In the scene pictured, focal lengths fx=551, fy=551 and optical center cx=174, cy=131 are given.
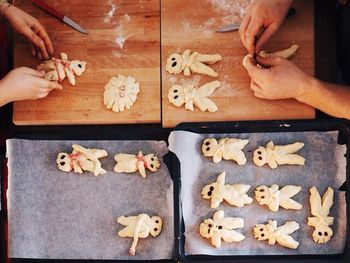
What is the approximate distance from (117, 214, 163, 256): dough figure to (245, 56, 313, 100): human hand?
1.51 feet

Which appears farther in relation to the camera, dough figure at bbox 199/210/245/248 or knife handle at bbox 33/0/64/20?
knife handle at bbox 33/0/64/20

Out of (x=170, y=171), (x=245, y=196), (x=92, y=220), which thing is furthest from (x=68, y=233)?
(x=245, y=196)

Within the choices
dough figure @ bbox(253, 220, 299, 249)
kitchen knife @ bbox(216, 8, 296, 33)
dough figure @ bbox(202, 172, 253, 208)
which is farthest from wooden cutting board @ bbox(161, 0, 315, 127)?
dough figure @ bbox(253, 220, 299, 249)

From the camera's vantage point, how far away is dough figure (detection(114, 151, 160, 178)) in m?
1.52

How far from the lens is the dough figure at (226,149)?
1.49 m

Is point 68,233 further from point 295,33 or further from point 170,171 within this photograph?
point 295,33

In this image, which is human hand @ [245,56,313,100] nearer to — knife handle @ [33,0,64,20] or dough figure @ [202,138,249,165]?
dough figure @ [202,138,249,165]

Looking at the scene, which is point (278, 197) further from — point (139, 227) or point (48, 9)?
point (48, 9)

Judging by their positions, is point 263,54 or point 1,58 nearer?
point 263,54

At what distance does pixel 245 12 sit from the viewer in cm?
157

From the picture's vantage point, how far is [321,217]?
1454 mm

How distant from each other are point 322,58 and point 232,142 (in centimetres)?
37

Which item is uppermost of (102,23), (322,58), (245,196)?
(102,23)

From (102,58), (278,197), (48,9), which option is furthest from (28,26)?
(278,197)
